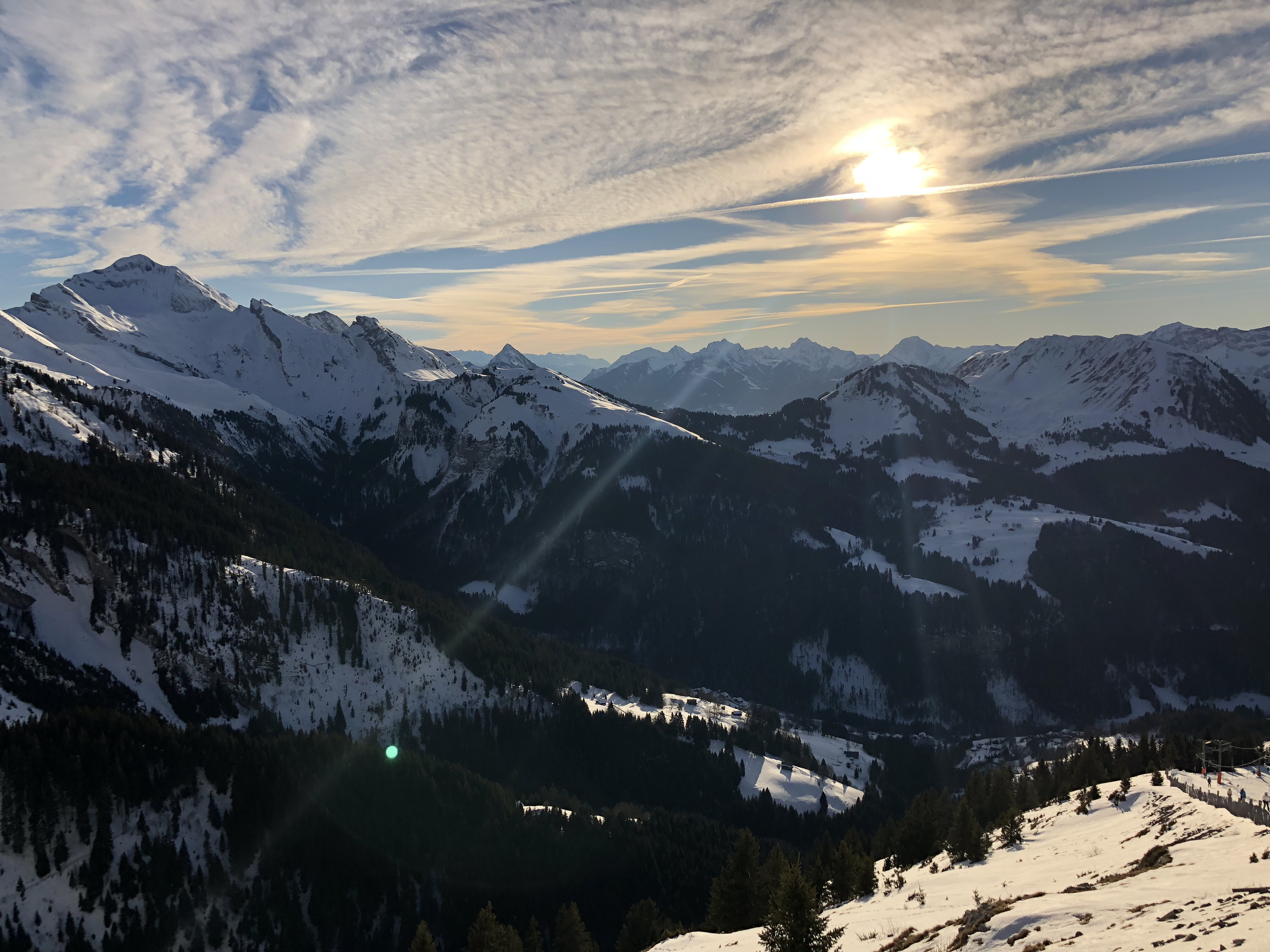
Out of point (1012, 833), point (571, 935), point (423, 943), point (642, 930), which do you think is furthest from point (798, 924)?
point (571, 935)

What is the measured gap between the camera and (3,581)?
133625mm

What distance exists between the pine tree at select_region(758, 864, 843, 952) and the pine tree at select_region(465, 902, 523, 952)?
40.1 m

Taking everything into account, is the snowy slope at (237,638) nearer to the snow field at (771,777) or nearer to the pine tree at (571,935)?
the snow field at (771,777)

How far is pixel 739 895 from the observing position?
83.6 meters

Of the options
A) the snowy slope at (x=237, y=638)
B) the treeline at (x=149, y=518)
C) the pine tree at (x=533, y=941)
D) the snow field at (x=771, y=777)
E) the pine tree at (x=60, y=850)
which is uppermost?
the treeline at (x=149, y=518)

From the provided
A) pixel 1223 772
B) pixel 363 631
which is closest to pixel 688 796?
pixel 363 631

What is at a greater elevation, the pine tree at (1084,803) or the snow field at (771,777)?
the snow field at (771,777)

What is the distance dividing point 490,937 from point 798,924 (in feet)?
148

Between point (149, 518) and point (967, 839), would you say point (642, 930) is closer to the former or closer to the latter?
point (967, 839)

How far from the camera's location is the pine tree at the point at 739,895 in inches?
3258

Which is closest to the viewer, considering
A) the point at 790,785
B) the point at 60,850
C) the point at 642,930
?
the point at 60,850

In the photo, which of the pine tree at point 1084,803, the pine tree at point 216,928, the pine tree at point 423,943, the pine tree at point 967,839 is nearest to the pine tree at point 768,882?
the pine tree at point 967,839

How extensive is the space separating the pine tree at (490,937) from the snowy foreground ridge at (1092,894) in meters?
19.7

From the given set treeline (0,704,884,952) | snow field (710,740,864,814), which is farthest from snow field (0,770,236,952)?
snow field (710,740,864,814)
